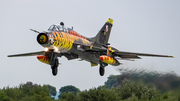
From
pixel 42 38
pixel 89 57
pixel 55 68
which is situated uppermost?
pixel 42 38

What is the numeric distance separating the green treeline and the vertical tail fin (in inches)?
152

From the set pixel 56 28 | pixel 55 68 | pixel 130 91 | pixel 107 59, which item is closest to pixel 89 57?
pixel 107 59

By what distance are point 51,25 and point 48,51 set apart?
2.09m

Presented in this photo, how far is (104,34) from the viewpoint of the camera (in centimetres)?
3372

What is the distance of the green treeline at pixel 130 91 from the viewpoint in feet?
104

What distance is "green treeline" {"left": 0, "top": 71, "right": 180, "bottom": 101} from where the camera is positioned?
3162 cm

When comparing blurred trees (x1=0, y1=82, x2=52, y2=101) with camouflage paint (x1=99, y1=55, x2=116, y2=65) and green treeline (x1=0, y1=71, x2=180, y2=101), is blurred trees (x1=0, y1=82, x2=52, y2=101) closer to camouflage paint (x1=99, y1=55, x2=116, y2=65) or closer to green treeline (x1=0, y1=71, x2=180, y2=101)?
green treeline (x1=0, y1=71, x2=180, y2=101)

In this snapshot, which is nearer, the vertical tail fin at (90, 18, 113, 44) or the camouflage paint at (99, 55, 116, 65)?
the camouflage paint at (99, 55, 116, 65)

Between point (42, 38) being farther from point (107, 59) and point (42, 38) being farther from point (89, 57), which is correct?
point (107, 59)

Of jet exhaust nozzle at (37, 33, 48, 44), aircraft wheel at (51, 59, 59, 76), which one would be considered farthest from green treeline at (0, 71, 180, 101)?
jet exhaust nozzle at (37, 33, 48, 44)

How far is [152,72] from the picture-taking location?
104 feet

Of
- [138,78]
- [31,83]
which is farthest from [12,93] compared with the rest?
[31,83]

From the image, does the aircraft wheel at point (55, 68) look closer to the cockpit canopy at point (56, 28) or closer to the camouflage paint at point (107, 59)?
the cockpit canopy at point (56, 28)

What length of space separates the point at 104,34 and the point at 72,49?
734 cm
